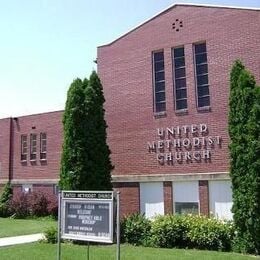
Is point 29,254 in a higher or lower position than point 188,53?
lower


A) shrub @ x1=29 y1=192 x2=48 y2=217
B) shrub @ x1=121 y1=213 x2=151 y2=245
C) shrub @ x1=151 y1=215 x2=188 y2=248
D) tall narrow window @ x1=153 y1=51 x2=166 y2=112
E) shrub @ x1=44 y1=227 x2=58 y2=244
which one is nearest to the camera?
shrub @ x1=151 y1=215 x2=188 y2=248

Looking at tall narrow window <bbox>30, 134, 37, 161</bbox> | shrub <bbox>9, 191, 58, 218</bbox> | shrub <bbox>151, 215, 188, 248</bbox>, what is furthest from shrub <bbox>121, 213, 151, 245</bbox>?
tall narrow window <bbox>30, 134, 37, 161</bbox>

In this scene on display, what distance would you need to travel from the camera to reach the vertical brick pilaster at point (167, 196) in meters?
22.7

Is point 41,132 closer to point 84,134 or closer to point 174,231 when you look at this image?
point 84,134

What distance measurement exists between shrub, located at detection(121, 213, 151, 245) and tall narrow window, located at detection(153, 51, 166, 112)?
723 cm

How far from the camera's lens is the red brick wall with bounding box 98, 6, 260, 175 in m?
21.6

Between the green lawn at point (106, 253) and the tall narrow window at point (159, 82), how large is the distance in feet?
28.4

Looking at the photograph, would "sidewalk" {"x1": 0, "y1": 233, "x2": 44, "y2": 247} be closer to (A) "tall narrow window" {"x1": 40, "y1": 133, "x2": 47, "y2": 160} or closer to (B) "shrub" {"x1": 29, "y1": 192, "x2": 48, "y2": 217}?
(B) "shrub" {"x1": 29, "y1": 192, "x2": 48, "y2": 217}

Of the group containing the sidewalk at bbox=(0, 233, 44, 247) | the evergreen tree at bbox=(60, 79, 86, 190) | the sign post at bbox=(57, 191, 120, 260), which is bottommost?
the sidewalk at bbox=(0, 233, 44, 247)

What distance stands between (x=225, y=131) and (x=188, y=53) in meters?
4.17

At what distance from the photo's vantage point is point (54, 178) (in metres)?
31.8

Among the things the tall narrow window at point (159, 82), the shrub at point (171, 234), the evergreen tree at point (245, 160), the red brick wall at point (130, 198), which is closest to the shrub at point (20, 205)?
the red brick wall at point (130, 198)

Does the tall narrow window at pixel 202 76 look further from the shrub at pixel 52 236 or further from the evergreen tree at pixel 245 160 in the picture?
the shrub at pixel 52 236

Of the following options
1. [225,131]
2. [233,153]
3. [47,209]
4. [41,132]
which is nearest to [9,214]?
[47,209]
